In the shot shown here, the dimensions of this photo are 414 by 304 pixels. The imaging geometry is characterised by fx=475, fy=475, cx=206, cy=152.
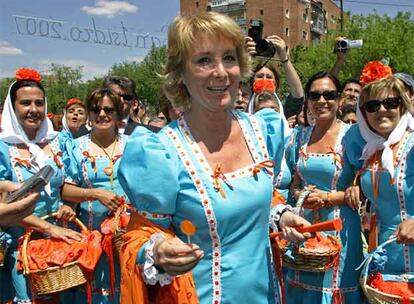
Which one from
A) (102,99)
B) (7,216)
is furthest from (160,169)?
(102,99)

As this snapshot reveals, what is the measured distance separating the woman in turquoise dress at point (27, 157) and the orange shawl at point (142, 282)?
1.86 meters

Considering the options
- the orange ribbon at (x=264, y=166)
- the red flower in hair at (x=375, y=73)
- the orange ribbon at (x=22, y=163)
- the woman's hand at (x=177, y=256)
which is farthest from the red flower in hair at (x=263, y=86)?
the woman's hand at (x=177, y=256)

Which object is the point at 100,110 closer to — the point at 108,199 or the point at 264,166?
the point at 108,199

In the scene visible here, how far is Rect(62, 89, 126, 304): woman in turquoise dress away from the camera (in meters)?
3.86

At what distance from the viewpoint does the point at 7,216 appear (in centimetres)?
223

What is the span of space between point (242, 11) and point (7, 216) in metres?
54.7

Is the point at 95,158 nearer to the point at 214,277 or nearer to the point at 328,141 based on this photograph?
the point at 328,141

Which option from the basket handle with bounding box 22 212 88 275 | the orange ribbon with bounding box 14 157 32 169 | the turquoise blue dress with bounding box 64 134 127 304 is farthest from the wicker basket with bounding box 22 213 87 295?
the orange ribbon with bounding box 14 157 32 169

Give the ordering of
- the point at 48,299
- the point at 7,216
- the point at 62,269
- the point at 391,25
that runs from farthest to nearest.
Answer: the point at 391,25 → the point at 48,299 → the point at 62,269 → the point at 7,216

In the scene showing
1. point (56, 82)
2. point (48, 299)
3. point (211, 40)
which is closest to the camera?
point (211, 40)

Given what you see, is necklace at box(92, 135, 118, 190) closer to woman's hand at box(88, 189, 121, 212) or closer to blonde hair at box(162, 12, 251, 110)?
woman's hand at box(88, 189, 121, 212)

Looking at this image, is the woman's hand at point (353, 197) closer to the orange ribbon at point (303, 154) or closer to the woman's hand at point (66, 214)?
the orange ribbon at point (303, 154)

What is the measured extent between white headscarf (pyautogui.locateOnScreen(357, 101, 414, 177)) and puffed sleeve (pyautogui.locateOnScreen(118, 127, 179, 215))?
5.72ft

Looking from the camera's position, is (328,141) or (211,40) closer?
(211,40)
